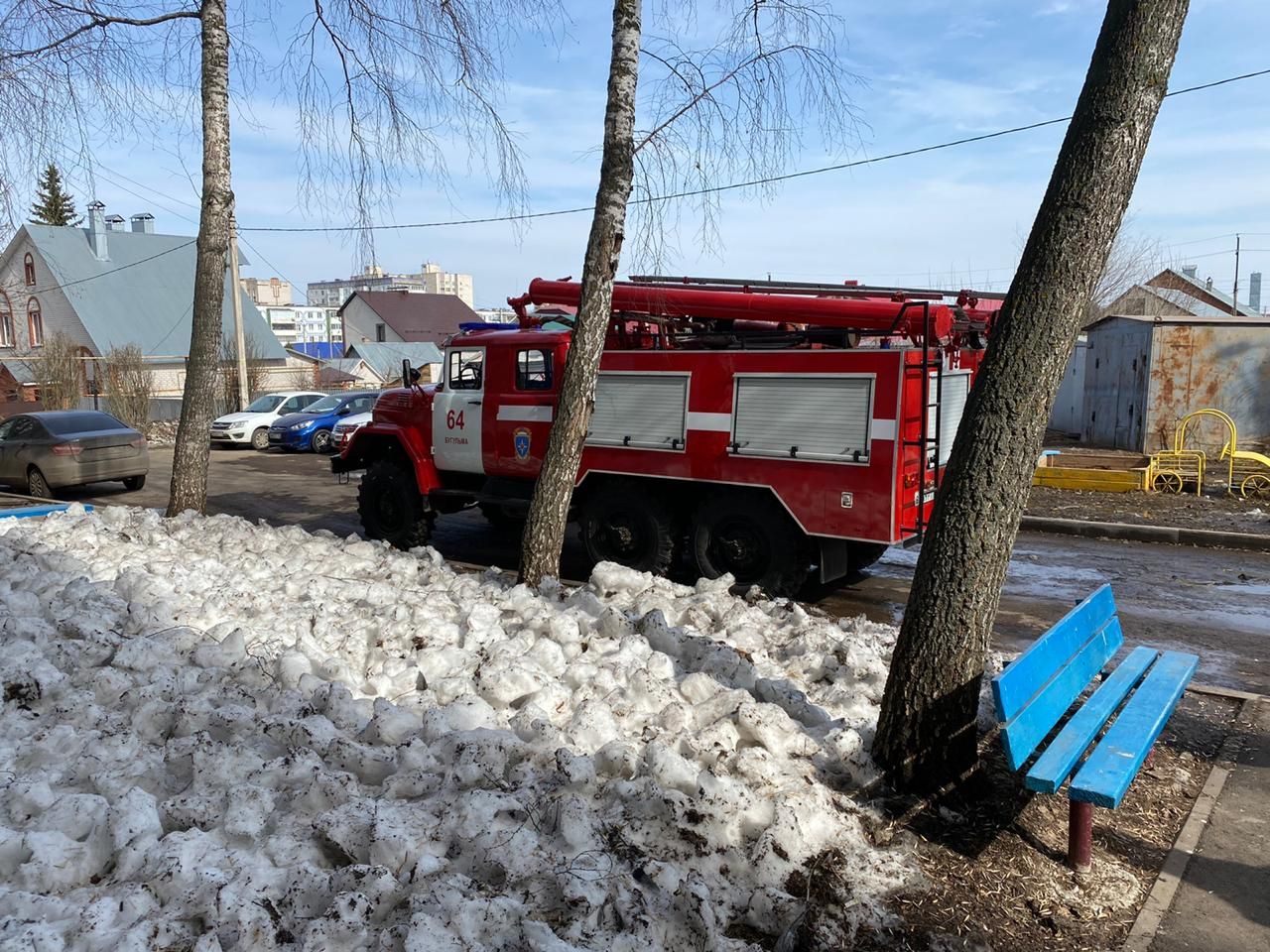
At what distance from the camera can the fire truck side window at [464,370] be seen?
1008 cm

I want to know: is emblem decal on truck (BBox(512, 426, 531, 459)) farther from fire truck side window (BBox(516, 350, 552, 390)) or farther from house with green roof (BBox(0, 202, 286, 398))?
house with green roof (BBox(0, 202, 286, 398))

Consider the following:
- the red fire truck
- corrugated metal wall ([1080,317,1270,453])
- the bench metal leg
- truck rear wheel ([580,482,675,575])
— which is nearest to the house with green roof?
the red fire truck

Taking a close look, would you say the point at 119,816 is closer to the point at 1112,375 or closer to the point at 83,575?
the point at 83,575

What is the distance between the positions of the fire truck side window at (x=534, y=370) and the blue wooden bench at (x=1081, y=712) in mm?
5887

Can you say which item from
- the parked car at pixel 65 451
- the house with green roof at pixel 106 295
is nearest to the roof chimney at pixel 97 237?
A: the house with green roof at pixel 106 295

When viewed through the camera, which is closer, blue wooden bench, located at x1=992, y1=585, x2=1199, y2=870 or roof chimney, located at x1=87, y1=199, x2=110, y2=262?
blue wooden bench, located at x1=992, y1=585, x2=1199, y2=870

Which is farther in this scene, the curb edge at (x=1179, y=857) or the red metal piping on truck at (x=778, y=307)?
the red metal piping on truck at (x=778, y=307)

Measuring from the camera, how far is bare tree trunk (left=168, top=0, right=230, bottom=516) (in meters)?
8.97

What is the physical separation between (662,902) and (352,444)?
900 centimetres

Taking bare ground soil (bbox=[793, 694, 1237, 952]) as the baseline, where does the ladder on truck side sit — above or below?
above

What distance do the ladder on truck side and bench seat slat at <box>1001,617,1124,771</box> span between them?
2.60 metres

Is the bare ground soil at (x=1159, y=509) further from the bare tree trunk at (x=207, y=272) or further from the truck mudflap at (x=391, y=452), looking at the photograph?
the bare tree trunk at (x=207, y=272)

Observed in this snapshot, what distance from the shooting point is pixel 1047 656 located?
4.03 m

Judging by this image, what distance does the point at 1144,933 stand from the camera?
3295 mm
